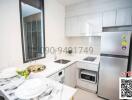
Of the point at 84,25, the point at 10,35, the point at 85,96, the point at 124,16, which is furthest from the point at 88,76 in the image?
the point at 10,35

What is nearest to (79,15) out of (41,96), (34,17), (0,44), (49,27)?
(49,27)

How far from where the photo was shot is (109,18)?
2094 millimetres

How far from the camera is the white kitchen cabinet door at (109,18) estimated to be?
6.70 feet

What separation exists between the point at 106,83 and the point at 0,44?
85.9 inches

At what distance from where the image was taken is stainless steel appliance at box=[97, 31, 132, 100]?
5.54 feet

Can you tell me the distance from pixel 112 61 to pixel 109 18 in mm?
1046

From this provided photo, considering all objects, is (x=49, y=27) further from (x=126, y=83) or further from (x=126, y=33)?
(x=126, y=83)

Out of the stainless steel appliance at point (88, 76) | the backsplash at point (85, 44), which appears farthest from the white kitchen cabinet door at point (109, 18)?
the stainless steel appliance at point (88, 76)

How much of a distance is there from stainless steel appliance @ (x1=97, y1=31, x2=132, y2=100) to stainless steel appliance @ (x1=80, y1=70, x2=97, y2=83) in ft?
0.62

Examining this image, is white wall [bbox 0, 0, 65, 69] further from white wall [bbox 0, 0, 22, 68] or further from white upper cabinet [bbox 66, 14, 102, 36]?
white upper cabinet [bbox 66, 14, 102, 36]

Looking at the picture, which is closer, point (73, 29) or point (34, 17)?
point (34, 17)

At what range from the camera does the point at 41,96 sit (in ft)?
2.70

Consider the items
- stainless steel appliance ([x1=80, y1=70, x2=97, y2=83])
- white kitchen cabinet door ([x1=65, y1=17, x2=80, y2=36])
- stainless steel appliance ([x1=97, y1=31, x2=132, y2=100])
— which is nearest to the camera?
stainless steel appliance ([x1=97, y1=31, x2=132, y2=100])

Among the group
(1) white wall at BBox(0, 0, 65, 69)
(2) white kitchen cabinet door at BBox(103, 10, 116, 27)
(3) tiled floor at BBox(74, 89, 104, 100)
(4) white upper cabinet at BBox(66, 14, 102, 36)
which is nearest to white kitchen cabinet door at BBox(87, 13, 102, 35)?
(4) white upper cabinet at BBox(66, 14, 102, 36)
